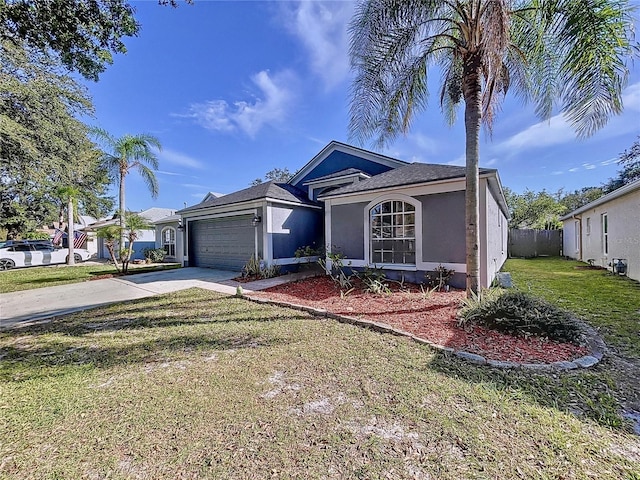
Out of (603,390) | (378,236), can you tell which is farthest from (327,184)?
(603,390)

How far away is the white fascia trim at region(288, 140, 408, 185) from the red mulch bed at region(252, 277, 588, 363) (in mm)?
7374

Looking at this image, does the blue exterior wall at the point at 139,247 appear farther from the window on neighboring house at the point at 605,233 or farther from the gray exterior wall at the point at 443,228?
the window on neighboring house at the point at 605,233

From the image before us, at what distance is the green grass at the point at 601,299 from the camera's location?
15.7 feet

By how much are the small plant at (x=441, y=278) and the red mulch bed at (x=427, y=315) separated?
1.08ft

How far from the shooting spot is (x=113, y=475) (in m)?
2.07

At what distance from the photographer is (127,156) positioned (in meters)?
18.0

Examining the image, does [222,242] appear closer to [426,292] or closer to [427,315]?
[426,292]

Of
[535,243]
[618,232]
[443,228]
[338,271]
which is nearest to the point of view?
[443,228]

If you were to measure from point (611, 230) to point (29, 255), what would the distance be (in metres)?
31.6

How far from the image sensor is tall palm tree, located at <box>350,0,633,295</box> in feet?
16.3

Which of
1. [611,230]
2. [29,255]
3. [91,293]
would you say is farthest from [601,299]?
[29,255]

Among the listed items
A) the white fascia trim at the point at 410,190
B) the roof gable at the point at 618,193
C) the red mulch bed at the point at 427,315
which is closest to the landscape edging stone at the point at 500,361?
the red mulch bed at the point at 427,315


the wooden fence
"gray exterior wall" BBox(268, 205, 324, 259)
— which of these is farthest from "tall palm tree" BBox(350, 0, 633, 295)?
the wooden fence

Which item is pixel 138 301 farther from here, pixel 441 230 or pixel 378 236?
pixel 441 230
